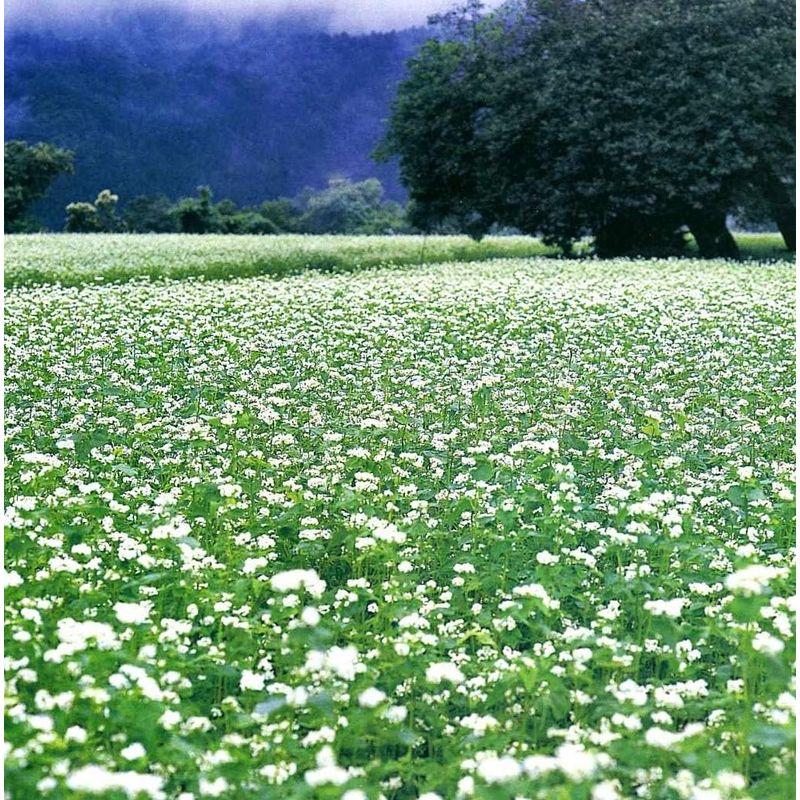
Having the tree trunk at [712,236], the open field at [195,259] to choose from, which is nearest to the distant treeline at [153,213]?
the tree trunk at [712,236]

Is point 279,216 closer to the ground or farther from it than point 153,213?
closer to the ground

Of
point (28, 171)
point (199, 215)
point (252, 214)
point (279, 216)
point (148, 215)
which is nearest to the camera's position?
point (199, 215)

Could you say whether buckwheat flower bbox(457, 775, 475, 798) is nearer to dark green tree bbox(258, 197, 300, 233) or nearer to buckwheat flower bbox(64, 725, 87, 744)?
buckwheat flower bbox(64, 725, 87, 744)

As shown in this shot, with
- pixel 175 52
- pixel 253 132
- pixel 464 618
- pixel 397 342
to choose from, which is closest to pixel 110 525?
pixel 464 618

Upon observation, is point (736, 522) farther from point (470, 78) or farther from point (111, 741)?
point (470, 78)

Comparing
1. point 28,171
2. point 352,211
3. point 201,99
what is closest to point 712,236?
point 28,171

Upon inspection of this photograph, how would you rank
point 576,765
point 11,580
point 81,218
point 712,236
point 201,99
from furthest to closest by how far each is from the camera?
point 201,99 → point 81,218 → point 712,236 → point 11,580 → point 576,765

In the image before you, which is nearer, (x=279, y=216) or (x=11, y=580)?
(x=11, y=580)

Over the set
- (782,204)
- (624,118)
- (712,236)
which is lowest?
(712,236)

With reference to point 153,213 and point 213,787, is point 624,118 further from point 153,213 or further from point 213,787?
point 153,213
